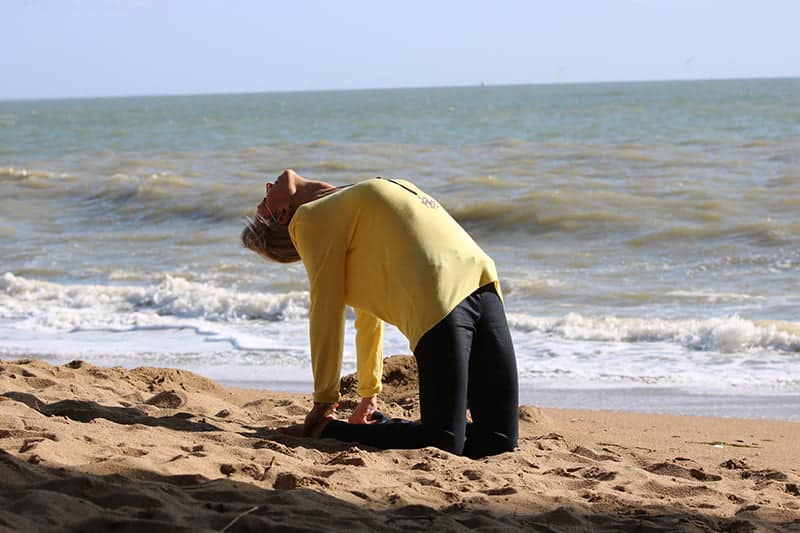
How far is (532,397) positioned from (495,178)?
12779 mm

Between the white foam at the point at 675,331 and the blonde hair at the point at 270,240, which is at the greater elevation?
the blonde hair at the point at 270,240

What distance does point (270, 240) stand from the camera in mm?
3922

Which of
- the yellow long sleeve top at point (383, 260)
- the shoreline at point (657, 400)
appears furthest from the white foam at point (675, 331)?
the yellow long sleeve top at point (383, 260)

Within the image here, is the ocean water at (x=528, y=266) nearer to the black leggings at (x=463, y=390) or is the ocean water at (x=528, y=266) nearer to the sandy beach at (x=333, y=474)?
the sandy beach at (x=333, y=474)

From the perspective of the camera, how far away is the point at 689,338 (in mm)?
7254

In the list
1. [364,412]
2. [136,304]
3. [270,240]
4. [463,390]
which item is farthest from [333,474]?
[136,304]

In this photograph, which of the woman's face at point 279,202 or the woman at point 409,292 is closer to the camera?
the woman at point 409,292

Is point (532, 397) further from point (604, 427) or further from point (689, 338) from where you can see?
point (689, 338)

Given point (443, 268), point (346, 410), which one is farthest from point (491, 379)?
point (346, 410)

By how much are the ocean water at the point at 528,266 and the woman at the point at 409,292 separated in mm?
2014

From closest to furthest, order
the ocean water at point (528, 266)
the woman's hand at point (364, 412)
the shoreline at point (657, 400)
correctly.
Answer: the woman's hand at point (364, 412) < the shoreline at point (657, 400) < the ocean water at point (528, 266)

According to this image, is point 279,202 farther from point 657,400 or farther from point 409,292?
point 657,400

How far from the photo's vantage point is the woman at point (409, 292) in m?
3.69

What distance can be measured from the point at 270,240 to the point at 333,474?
1007mm
